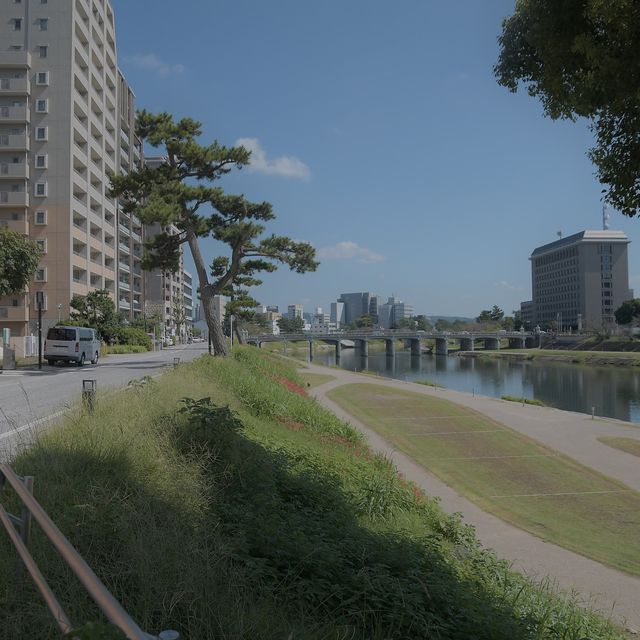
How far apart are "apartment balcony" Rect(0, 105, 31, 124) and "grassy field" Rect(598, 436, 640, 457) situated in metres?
55.0

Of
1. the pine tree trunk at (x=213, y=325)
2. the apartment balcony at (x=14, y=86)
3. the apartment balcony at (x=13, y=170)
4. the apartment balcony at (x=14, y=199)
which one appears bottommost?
the pine tree trunk at (x=213, y=325)

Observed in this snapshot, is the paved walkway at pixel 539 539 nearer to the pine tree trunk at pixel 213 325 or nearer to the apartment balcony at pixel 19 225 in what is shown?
the pine tree trunk at pixel 213 325

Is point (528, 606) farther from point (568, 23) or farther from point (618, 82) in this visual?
point (568, 23)

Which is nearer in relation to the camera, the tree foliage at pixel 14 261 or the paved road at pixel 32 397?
the paved road at pixel 32 397

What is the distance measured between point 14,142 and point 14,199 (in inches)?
214

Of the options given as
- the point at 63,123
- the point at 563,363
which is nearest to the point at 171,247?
the point at 63,123

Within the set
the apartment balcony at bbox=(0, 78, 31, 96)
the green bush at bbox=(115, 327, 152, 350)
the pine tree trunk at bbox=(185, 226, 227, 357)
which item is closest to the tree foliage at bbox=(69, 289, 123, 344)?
the green bush at bbox=(115, 327, 152, 350)

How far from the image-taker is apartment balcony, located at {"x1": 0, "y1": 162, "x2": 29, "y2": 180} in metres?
52.4

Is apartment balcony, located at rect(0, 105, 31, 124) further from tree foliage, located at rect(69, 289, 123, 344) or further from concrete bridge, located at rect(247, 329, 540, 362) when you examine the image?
concrete bridge, located at rect(247, 329, 540, 362)

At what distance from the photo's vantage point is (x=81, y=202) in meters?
57.6

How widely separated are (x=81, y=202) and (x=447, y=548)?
58.2 meters

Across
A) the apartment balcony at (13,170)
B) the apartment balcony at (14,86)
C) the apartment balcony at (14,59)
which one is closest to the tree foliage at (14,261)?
the apartment balcony at (13,170)

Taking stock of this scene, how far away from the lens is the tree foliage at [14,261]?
110 ft

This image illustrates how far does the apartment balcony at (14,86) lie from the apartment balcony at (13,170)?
6845 mm
